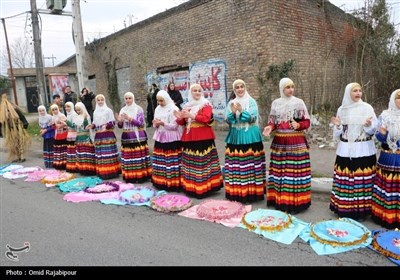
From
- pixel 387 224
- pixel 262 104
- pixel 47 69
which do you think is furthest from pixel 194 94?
pixel 47 69

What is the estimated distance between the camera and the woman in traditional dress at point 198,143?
5.13 metres

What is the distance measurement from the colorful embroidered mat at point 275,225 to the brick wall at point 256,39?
578cm

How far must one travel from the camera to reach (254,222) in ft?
13.6

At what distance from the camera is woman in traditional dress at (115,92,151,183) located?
6.25 metres

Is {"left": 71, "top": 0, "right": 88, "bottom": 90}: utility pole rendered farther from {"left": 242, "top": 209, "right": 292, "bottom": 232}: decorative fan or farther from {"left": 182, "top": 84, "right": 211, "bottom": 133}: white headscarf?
{"left": 242, "top": 209, "right": 292, "bottom": 232}: decorative fan

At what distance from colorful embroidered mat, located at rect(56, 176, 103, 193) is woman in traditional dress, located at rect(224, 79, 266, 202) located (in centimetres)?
268

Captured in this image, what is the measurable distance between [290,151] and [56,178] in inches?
194

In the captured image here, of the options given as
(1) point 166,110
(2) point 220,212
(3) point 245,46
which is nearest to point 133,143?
(1) point 166,110

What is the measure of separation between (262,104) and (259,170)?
490cm

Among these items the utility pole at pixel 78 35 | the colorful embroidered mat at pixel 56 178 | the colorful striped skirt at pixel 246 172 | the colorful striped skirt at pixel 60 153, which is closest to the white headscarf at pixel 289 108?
the colorful striped skirt at pixel 246 172

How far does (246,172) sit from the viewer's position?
484cm

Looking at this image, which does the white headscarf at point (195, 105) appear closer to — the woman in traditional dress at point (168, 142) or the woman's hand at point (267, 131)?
the woman in traditional dress at point (168, 142)

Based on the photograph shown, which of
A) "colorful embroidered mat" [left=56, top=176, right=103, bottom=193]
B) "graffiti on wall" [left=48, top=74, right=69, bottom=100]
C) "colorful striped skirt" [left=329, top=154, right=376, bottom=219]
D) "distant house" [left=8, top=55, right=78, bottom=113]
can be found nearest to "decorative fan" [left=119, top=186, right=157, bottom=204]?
"colorful embroidered mat" [left=56, top=176, right=103, bottom=193]
